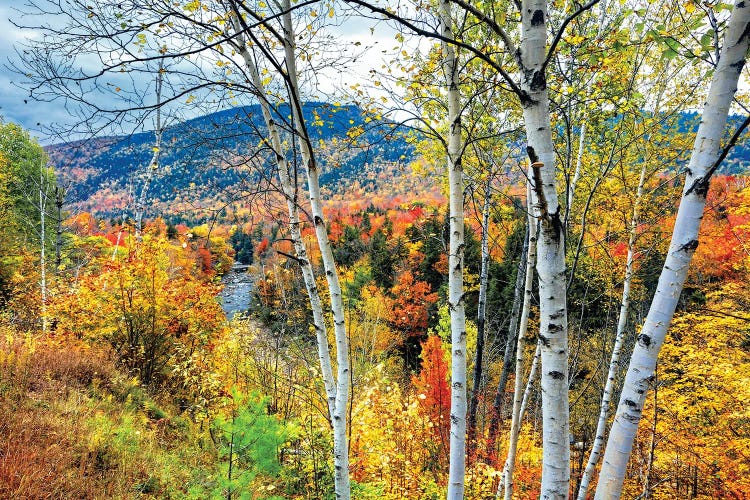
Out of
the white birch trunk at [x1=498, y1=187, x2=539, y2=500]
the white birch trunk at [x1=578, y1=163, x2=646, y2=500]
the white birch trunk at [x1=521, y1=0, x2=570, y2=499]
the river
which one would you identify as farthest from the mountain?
the river

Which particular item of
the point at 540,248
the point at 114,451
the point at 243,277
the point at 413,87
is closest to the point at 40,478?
the point at 114,451

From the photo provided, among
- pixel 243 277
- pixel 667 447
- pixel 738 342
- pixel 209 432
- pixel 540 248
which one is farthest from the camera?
pixel 243 277

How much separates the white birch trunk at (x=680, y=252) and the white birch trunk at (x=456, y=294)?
5.59ft

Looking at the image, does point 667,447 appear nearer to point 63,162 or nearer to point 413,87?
point 413,87

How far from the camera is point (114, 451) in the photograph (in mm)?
4684

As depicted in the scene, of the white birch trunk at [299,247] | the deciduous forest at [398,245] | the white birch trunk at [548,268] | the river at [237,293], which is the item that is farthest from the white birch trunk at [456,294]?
the river at [237,293]

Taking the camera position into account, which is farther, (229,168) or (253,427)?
(253,427)

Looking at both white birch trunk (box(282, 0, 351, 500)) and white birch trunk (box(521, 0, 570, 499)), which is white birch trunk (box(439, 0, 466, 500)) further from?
white birch trunk (box(521, 0, 570, 499))

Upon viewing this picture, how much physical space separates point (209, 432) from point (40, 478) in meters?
3.35

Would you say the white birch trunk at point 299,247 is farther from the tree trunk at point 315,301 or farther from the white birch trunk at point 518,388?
the white birch trunk at point 518,388

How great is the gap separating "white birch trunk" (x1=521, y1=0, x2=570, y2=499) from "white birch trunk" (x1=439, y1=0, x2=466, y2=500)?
1654mm

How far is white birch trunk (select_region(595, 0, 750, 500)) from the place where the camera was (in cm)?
175

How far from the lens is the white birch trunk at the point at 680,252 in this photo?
175cm

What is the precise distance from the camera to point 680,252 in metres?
1.85
